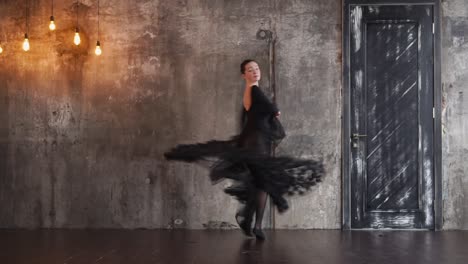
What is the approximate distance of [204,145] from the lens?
711cm

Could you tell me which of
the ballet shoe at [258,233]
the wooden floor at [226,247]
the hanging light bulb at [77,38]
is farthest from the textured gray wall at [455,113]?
the hanging light bulb at [77,38]

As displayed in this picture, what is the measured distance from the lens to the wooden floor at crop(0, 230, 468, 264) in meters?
5.84

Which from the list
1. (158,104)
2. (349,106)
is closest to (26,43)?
(158,104)

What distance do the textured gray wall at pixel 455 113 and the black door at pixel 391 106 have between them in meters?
0.22

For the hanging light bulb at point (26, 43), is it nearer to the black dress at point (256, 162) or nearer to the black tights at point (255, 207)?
the black dress at point (256, 162)

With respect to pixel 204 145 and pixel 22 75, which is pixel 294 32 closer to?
pixel 204 145

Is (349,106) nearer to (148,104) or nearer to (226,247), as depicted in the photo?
(148,104)

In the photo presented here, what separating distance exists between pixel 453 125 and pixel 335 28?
1.96 m

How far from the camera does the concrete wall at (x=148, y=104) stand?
844cm

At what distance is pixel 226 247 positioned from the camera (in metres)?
6.66

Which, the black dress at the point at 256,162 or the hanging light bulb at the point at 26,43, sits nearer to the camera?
the black dress at the point at 256,162

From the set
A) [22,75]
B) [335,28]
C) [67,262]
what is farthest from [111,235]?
[335,28]

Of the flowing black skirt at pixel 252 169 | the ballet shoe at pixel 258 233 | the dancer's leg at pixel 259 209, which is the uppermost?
the flowing black skirt at pixel 252 169

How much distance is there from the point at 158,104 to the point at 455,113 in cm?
384
